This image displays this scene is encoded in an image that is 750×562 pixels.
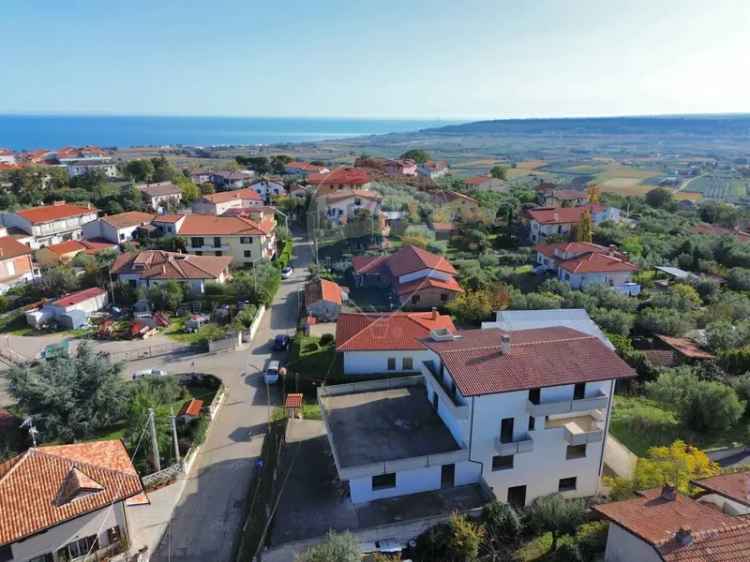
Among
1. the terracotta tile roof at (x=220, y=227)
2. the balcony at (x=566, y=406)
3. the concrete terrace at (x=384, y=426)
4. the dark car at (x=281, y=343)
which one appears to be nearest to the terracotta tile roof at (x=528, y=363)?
the balcony at (x=566, y=406)

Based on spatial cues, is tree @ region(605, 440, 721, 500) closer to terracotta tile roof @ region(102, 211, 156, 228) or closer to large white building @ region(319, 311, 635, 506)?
large white building @ region(319, 311, 635, 506)

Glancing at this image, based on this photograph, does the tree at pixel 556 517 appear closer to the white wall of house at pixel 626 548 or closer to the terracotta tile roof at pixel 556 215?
the white wall of house at pixel 626 548

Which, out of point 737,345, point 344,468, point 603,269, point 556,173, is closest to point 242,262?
point 603,269

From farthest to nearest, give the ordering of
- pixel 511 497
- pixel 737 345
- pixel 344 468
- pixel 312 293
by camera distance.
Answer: pixel 312 293 → pixel 737 345 → pixel 511 497 → pixel 344 468

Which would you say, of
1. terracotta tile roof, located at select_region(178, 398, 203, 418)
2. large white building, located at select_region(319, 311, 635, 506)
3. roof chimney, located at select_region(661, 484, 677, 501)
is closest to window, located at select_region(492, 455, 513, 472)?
large white building, located at select_region(319, 311, 635, 506)

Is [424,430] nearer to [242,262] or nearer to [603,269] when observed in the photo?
[603,269]

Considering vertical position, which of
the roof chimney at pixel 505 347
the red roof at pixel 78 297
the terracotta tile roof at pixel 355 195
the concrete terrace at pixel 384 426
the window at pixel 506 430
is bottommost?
the red roof at pixel 78 297

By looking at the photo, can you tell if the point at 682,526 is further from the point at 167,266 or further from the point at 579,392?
the point at 167,266
